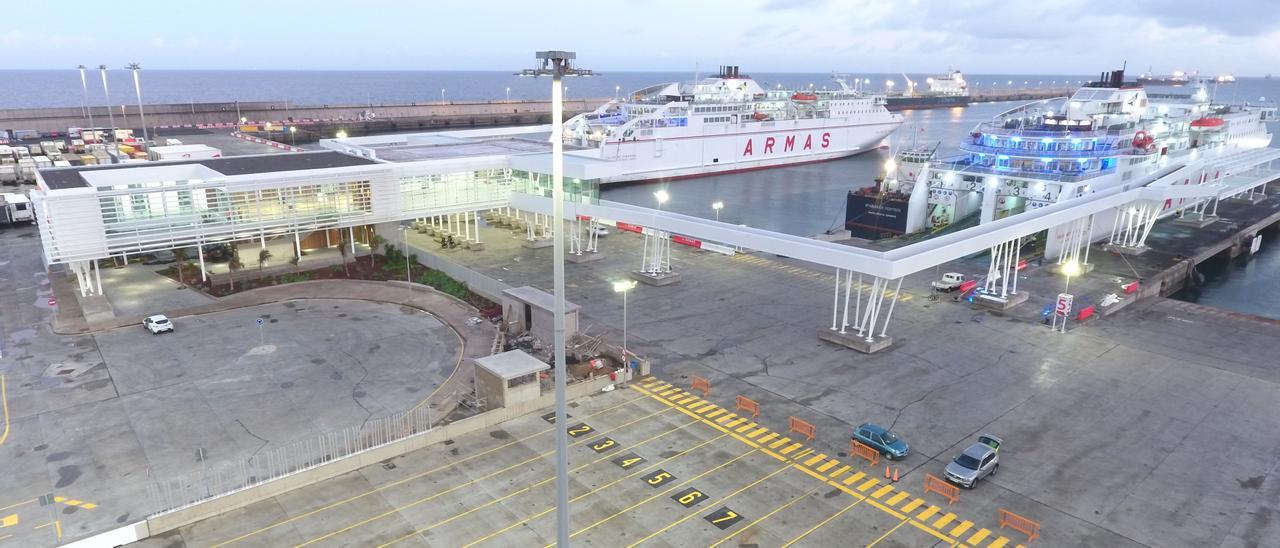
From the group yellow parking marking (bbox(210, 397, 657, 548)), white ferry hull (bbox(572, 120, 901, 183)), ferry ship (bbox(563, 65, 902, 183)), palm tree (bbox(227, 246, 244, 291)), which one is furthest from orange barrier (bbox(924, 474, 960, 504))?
ferry ship (bbox(563, 65, 902, 183))

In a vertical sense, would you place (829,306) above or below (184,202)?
below

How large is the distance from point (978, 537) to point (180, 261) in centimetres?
5715

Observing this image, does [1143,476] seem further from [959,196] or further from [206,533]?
[959,196]

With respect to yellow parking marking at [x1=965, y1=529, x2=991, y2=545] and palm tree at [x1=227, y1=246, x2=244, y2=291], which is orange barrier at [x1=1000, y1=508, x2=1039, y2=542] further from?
palm tree at [x1=227, y1=246, x2=244, y2=291]

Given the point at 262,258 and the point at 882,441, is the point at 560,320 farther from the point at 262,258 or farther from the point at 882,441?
the point at 262,258

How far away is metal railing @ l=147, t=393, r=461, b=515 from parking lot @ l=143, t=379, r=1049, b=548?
1192 millimetres

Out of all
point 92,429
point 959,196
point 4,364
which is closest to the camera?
point 92,429

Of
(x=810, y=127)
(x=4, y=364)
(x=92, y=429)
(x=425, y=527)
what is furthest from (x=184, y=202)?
(x=810, y=127)

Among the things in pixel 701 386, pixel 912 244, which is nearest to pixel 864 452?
pixel 701 386

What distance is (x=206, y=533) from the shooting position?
957 inches

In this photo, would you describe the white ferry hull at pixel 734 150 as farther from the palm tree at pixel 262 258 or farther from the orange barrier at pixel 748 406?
the orange barrier at pixel 748 406

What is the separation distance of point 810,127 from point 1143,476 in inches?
4665

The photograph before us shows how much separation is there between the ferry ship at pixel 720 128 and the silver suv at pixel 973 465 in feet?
266

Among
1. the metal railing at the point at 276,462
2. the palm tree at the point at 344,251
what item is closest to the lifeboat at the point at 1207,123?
the palm tree at the point at 344,251
